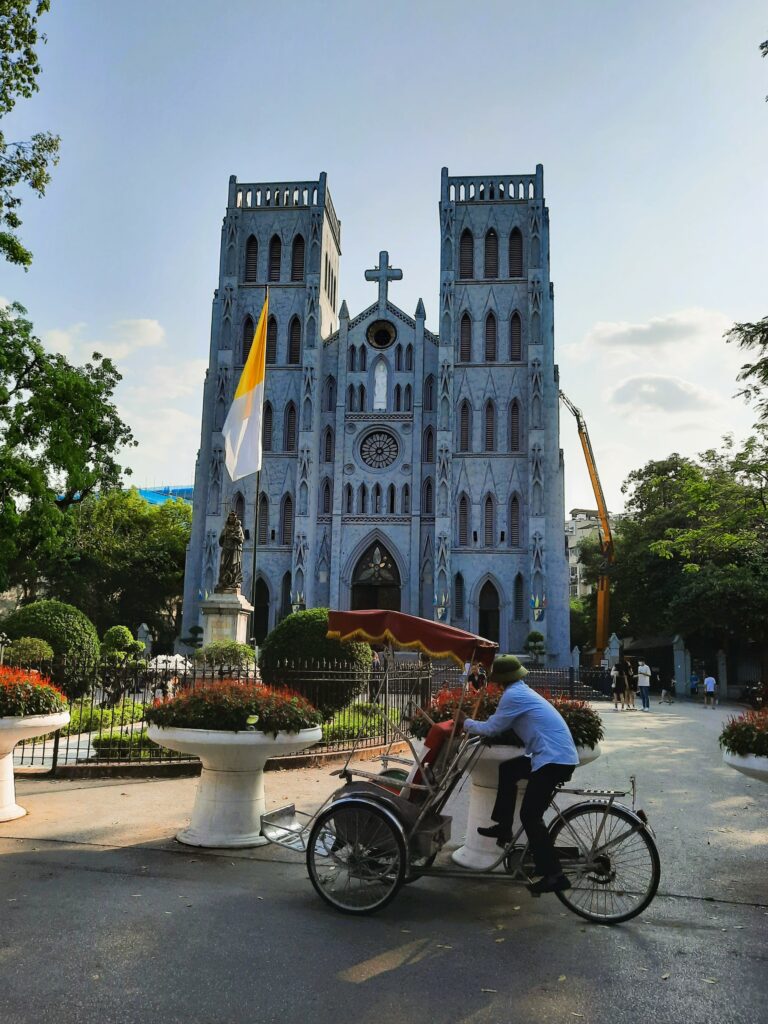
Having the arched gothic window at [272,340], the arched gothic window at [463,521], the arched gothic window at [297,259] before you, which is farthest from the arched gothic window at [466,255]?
the arched gothic window at [463,521]

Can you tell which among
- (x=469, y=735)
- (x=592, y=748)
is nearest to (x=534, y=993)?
(x=469, y=735)

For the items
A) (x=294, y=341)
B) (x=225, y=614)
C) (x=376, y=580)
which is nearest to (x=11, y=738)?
(x=225, y=614)

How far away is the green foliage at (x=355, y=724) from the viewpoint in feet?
44.6

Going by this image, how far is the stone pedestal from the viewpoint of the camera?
21797mm

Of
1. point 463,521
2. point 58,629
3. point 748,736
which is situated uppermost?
point 463,521

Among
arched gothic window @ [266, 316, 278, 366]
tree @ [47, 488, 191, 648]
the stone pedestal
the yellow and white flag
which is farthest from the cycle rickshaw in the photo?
arched gothic window @ [266, 316, 278, 366]

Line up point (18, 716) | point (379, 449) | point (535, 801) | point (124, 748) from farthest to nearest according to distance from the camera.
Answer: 1. point (379, 449)
2. point (124, 748)
3. point (18, 716)
4. point (535, 801)

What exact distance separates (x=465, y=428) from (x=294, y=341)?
10.2 metres

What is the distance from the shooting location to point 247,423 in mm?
23391

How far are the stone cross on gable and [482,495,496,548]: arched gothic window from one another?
11600mm

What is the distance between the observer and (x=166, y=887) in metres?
5.86

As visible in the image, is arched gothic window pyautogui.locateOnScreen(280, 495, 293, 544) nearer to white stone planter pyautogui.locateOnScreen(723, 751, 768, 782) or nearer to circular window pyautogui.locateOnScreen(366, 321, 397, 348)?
circular window pyautogui.locateOnScreen(366, 321, 397, 348)

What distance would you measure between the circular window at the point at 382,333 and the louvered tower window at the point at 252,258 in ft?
22.9

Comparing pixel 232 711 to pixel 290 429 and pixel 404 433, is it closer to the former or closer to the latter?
pixel 404 433
